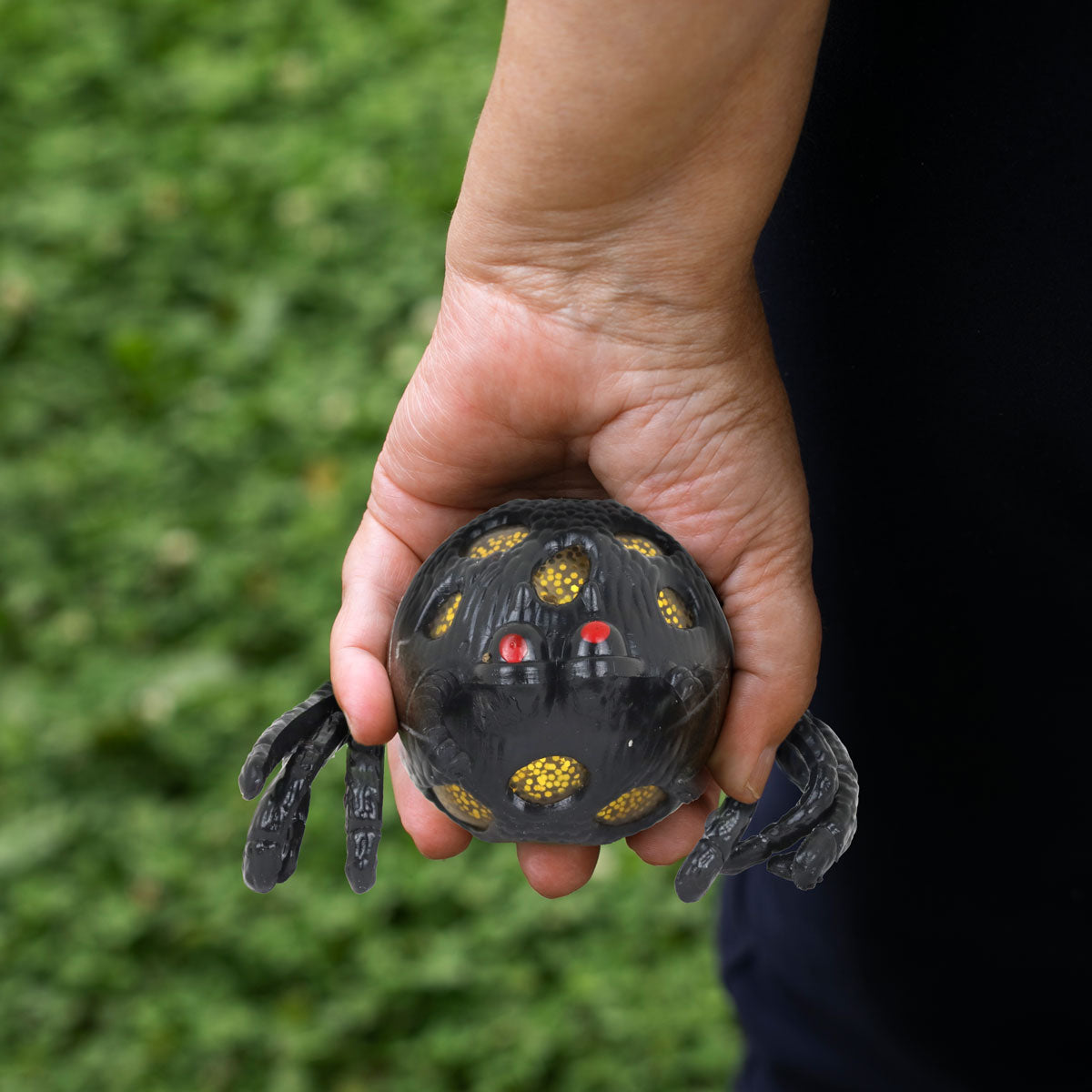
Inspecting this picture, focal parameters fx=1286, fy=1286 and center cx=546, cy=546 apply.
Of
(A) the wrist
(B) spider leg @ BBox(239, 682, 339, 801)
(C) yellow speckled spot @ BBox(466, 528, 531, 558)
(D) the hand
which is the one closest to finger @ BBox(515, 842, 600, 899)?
(D) the hand

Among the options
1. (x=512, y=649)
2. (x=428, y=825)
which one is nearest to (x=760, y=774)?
(x=512, y=649)

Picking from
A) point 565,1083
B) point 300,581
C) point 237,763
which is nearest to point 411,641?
point 565,1083

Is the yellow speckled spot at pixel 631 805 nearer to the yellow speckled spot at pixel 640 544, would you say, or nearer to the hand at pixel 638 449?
the hand at pixel 638 449

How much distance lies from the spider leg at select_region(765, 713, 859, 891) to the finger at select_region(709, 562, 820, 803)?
0.32 feet

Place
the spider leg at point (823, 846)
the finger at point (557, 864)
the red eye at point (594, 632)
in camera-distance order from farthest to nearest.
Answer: the finger at point (557, 864) → the spider leg at point (823, 846) → the red eye at point (594, 632)

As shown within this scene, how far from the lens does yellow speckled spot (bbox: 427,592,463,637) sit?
1755 mm

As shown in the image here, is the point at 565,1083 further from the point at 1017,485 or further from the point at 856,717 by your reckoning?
the point at 1017,485

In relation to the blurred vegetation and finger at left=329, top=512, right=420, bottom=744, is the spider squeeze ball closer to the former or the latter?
finger at left=329, top=512, right=420, bottom=744

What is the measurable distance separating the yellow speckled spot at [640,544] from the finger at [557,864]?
1.59 ft

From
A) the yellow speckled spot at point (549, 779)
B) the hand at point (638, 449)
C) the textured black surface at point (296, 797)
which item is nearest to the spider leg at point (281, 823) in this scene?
the textured black surface at point (296, 797)

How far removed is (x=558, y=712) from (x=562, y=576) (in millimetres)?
184

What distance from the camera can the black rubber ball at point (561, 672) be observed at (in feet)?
5.49

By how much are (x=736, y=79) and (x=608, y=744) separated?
857 mm

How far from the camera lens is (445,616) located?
5.81 feet
